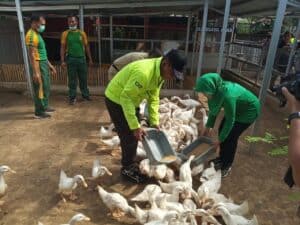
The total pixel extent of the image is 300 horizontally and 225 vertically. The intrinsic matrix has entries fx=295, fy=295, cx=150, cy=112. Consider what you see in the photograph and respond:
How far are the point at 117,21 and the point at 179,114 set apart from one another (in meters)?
7.21

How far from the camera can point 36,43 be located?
19.2ft

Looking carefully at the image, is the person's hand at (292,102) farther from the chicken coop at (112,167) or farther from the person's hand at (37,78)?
the person's hand at (37,78)

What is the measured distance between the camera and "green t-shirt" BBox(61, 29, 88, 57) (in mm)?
6969

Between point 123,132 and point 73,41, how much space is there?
3.98 metres

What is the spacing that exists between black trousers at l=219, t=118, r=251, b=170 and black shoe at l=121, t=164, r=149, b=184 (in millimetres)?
1182

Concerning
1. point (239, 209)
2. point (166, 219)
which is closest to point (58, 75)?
point (166, 219)

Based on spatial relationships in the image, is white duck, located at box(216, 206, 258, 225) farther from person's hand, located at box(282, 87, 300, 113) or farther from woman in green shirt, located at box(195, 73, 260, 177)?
person's hand, located at box(282, 87, 300, 113)

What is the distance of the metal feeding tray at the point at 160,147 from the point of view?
3744 millimetres

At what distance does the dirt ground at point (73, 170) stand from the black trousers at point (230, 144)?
0.25 metres

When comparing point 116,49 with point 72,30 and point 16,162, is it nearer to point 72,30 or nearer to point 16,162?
point 72,30

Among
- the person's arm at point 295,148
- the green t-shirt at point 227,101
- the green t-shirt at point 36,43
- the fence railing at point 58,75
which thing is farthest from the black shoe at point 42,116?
the person's arm at point 295,148

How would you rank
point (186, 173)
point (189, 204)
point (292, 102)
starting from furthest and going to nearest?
point (186, 173) → point (189, 204) → point (292, 102)

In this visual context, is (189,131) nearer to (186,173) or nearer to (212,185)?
(186,173)

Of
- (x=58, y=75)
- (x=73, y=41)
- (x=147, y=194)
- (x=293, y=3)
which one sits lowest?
(x=147, y=194)
